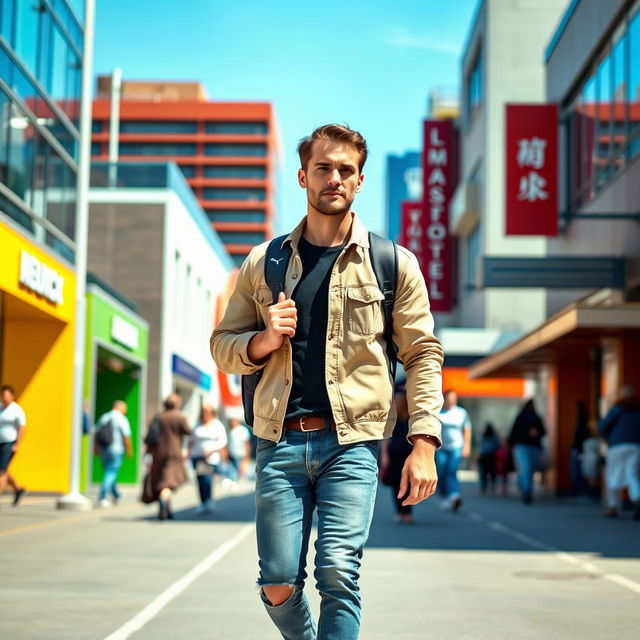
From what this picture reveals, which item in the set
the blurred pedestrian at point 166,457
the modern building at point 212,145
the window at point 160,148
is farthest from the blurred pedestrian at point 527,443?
the window at point 160,148

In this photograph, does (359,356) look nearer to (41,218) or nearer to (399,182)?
(41,218)

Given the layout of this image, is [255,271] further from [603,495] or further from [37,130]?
[603,495]

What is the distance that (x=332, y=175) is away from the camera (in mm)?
4312

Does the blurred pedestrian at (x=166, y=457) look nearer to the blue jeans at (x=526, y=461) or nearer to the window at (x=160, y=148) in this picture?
the blue jeans at (x=526, y=461)

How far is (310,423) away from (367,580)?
5.66m

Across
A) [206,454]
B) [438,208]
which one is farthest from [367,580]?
[438,208]

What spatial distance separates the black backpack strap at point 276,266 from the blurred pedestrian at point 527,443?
19.2m

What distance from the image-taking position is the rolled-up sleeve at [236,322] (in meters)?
4.43

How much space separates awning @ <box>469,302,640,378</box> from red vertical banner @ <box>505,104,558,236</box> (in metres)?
2.31

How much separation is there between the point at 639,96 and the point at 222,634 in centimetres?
1706

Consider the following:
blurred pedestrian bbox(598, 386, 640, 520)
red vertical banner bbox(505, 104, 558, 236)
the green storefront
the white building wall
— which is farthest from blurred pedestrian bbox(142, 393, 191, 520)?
the white building wall

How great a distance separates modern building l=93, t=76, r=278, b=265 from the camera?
112 metres

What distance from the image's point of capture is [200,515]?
721 inches

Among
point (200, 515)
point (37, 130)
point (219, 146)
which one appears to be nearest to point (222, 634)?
point (200, 515)
